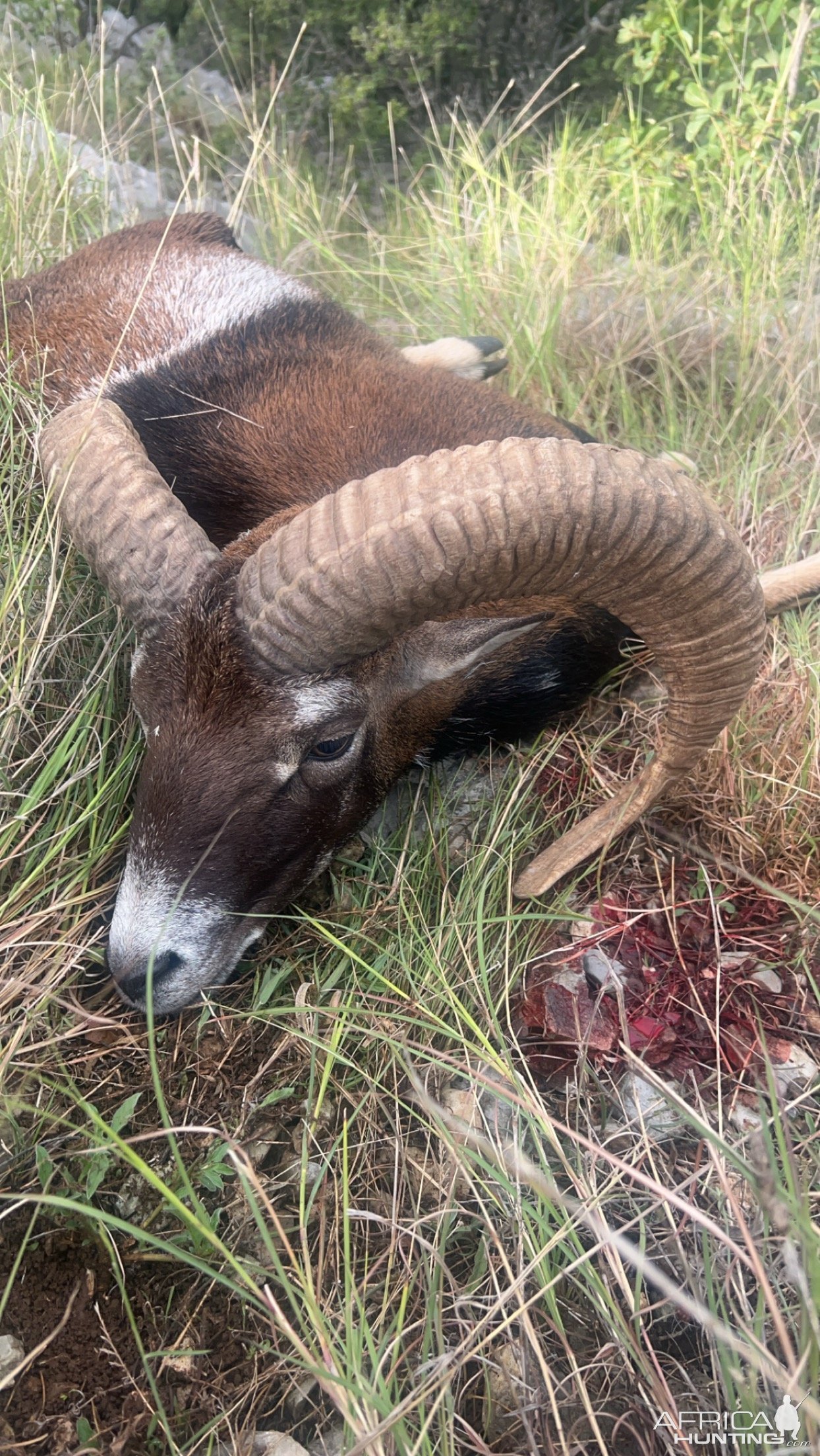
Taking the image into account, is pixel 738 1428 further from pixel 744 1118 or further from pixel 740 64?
pixel 740 64

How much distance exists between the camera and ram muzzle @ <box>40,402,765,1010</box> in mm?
2125

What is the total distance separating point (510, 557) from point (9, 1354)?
2183 millimetres

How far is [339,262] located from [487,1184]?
5.22 meters

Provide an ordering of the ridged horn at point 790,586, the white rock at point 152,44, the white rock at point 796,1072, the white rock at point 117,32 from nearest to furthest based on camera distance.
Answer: the white rock at point 796,1072
the ridged horn at point 790,586
the white rock at point 117,32
the white rock at point 152,44

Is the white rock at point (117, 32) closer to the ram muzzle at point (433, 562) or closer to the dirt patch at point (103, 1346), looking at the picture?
the ram muzzle at point (433, 562)

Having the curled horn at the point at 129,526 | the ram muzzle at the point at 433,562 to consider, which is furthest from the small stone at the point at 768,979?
the curled horn at the point at 129,526

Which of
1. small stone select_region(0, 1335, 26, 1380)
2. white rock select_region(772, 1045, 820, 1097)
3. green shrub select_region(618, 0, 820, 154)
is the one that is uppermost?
green shrub select_region(618, 0, 820, 154)

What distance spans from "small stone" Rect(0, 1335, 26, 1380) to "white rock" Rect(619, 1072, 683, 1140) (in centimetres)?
160

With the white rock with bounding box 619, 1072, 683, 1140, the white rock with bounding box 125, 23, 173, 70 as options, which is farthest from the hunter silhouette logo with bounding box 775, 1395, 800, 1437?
the white rock with bounding box 125, 23, 173, 70

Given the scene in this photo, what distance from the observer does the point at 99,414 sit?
9.27 feet

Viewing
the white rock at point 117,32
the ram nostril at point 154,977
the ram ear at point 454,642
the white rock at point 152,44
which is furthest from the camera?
the white rock at point 152,44

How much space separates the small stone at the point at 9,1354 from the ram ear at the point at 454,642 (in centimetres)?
196

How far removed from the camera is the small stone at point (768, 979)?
9.23 ft

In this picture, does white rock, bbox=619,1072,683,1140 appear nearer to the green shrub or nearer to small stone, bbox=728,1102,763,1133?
small stone, bbox=728,1102,763,1133
